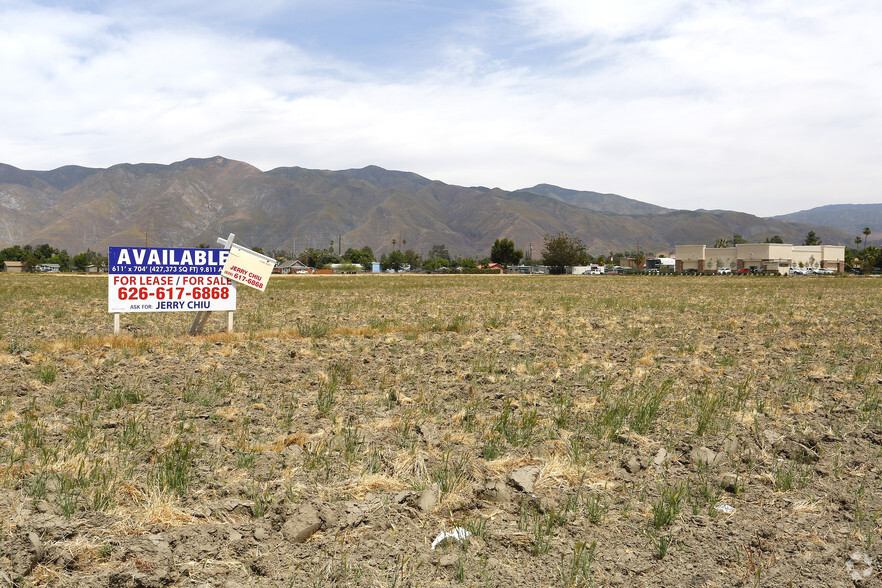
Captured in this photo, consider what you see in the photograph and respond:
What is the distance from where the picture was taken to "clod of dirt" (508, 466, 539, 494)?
17.6ft

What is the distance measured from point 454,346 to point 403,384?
4.42 meters

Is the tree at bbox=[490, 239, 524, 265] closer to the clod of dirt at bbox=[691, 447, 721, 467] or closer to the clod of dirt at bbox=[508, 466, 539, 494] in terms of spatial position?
the clod of dirt at bbox=[691, 447, 721, 467]

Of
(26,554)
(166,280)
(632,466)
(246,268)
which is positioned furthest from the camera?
(246,268)

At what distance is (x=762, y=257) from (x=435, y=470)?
559 ft

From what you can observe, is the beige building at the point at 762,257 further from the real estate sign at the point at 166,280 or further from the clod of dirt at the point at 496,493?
the clod of dirt at the point at 496,493

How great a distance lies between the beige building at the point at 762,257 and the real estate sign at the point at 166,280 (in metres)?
156

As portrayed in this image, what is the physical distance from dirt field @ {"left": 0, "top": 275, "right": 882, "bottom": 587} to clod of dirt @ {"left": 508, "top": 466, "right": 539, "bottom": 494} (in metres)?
0.02

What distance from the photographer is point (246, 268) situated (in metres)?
14.6

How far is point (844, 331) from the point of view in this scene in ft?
58.2

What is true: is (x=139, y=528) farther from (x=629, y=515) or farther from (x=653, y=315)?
(x=653, y=315)

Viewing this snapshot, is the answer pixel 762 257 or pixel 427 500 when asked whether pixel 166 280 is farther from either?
pixel 762 257

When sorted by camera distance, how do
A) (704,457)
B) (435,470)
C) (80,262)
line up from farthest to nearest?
(80,262)
(704,457)
(435,470)

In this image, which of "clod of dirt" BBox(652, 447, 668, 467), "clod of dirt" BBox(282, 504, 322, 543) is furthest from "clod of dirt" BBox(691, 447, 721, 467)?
"clod of dirt" BBox(282, 504, 322, 543)

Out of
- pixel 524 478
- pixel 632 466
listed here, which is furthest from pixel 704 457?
pixel 524 478
